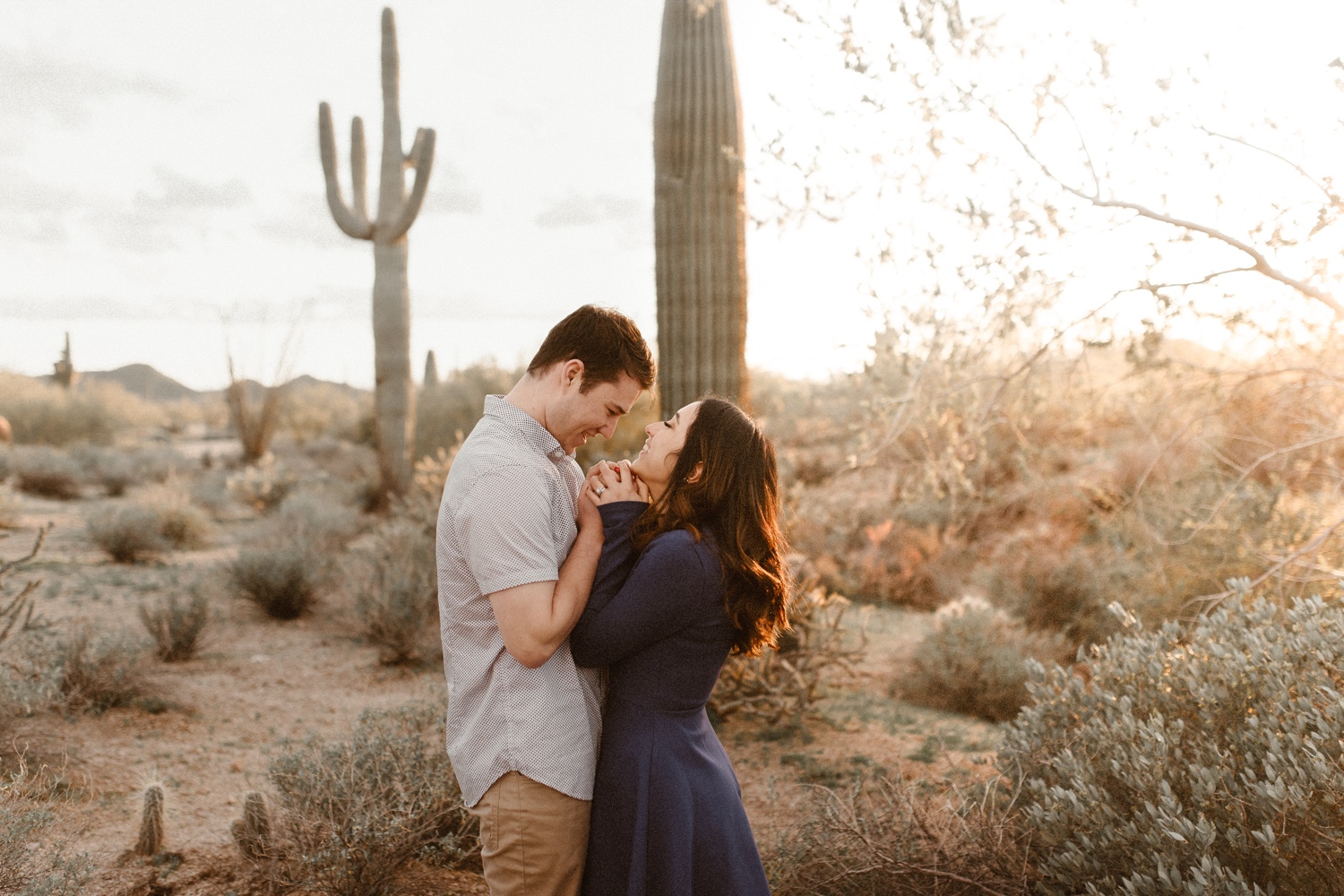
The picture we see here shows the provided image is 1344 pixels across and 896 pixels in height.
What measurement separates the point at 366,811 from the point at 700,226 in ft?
12.7

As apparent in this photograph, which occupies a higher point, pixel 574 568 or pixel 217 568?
pixel 574 568

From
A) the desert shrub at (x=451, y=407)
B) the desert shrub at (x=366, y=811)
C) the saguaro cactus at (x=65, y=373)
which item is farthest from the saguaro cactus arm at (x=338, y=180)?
the saguaro cactus at (x=65, y=373)

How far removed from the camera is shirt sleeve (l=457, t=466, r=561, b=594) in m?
1.93

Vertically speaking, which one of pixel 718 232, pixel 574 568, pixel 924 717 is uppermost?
pixel 718 232

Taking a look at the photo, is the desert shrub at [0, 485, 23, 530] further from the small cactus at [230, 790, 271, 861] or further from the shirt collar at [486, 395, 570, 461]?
the shirt collar at [486, 395, 570, 461]

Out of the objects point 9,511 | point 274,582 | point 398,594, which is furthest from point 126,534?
point 398,594

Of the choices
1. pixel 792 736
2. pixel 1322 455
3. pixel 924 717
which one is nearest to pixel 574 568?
pixel 792 736

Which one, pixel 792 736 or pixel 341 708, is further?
pixel 341 708

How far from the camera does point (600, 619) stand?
2.03 meters

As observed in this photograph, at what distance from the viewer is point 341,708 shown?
19.8 feet

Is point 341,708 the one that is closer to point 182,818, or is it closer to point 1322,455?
point 182,818

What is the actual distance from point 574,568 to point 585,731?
1.35 ft

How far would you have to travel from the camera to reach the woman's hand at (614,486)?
221 centimetres

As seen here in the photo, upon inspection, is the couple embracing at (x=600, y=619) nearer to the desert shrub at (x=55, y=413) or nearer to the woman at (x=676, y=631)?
the woman at (x=676, y=631)
